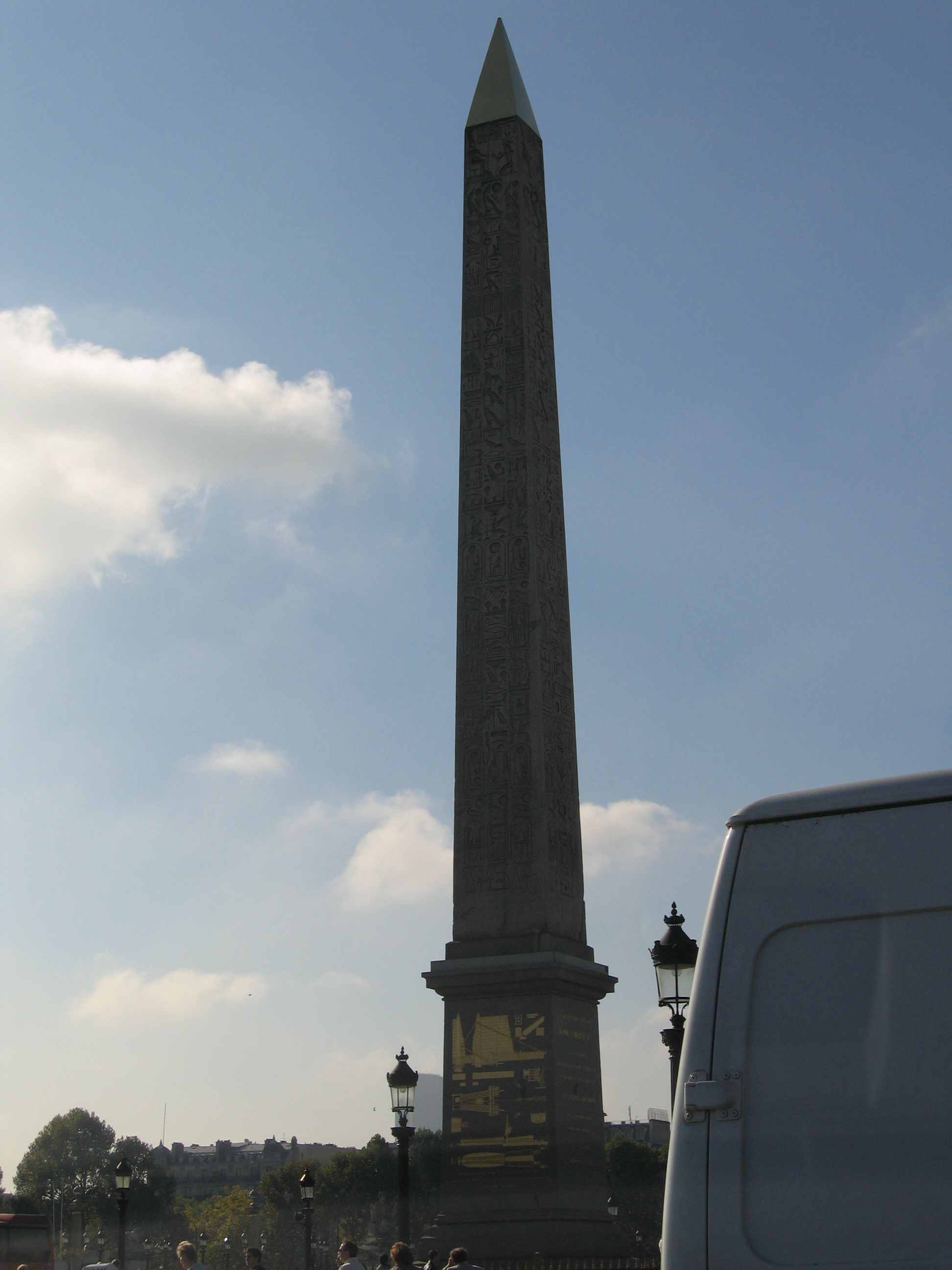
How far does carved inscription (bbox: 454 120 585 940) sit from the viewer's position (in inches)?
822

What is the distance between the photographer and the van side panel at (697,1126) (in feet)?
9.98

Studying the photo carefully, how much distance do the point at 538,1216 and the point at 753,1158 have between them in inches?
691

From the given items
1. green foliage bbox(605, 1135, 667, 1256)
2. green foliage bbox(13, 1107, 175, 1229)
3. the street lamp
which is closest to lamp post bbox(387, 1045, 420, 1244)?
the street lamp

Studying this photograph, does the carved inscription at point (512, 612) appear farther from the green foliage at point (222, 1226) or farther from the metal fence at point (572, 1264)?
the green foliage at point (222, 1226)

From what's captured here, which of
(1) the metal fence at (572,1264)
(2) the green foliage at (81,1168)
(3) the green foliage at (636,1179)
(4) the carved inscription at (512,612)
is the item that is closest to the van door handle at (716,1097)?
(1) the metal fence at (572,1264)

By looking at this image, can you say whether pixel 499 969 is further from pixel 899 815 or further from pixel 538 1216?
pixel 899 815

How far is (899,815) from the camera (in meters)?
3.20

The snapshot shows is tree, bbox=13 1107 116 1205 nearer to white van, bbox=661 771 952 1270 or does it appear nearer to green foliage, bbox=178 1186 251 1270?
green foliage, bbox=178 1186 251 1270

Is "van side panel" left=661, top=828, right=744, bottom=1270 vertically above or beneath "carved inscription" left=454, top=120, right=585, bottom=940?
beneath

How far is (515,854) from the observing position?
20.8 m

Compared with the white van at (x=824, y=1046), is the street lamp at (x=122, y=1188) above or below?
below

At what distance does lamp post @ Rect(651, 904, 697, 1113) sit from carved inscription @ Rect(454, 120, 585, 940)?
8975 mm

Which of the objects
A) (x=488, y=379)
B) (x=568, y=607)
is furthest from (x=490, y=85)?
(x=568, y=607)

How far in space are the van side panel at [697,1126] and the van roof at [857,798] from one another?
94 millimetres
